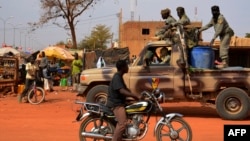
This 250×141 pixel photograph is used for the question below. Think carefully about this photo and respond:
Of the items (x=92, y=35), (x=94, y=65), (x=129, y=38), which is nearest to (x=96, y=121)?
(x=94, y=65)

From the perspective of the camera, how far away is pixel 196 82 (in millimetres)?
11844

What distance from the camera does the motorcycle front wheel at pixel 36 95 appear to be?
15367 millimetres

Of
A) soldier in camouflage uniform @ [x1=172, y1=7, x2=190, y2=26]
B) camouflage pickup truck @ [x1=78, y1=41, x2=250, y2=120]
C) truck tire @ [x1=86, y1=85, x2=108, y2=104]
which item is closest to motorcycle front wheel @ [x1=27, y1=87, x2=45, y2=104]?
truck tire @ [x1=86, y1=85, x2=108, y2=104]

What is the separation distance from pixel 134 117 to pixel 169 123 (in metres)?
0.62

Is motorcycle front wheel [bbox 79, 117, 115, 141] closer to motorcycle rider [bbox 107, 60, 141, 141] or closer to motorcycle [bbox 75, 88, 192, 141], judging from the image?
motorcycle [bbox 75, 88, 192, 141]

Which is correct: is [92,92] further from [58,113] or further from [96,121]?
[96,121]

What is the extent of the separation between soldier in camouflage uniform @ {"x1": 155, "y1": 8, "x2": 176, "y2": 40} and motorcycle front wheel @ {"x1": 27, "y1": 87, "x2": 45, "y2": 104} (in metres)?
5.16

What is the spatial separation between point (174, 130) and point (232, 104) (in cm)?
464

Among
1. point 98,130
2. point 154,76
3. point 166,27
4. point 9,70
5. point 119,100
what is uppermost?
point 166,27

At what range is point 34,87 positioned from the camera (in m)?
15.2

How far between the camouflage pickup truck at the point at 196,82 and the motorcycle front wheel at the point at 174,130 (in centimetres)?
411

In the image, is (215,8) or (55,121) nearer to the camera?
(55,121)

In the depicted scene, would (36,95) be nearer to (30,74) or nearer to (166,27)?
(30,74)

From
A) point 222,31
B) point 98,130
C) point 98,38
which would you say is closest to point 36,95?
point 222,31
